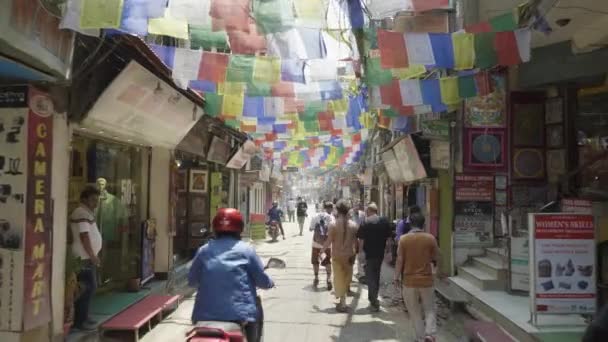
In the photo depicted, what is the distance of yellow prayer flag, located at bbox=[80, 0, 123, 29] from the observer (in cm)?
529

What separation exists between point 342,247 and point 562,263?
13.0 feet

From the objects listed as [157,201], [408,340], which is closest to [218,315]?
[408,340]

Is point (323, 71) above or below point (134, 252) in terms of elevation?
above

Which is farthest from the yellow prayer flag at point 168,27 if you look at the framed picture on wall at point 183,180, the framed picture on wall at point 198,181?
the framed picture on wall at point 198,181

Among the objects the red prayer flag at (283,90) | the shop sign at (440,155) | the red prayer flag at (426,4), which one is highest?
the red prayer flag at (426,4)

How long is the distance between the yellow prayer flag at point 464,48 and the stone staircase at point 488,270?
4237mm

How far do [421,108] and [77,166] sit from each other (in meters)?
6.14

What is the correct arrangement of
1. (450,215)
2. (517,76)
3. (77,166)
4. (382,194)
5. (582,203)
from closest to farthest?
(77,166)
(582,203)
(517,76)
(450,215)
(382,194)

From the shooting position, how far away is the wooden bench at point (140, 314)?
703cm

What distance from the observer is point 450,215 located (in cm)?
1220

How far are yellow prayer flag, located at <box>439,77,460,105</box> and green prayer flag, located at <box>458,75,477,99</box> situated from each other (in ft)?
0.22

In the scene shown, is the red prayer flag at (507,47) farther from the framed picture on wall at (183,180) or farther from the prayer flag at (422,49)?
the framed picture on wall at (183,180)

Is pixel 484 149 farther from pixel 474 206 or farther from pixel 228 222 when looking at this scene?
pixel 228 222

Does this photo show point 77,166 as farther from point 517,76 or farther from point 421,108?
point 517,76
